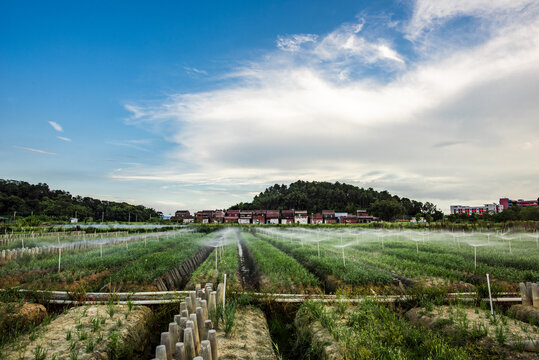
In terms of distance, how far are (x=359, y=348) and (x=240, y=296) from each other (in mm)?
3444

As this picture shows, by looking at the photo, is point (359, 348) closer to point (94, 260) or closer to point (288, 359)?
point (288, 359)

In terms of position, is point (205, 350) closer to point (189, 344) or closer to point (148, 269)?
point (189, 344)

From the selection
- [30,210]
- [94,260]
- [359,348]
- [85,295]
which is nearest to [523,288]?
[359,348]

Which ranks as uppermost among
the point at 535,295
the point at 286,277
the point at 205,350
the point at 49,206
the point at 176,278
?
the point at 49,206

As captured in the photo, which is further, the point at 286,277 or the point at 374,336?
the point at 286,277

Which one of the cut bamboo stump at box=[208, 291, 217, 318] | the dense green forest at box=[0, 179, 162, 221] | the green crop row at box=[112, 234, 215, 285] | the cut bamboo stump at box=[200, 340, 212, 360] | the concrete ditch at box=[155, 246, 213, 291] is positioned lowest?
the concrete ditch at box=[155, 246, 213, 291]

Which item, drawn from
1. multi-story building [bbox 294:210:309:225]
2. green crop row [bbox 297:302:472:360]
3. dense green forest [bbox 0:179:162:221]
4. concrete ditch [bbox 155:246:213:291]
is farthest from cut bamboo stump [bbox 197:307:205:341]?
multi-story building [bbox 294:210:309:225]

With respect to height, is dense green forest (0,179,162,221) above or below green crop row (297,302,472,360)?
above

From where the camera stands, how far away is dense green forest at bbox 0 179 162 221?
72.0m

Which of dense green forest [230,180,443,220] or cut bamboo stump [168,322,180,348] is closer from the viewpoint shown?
cut bamboo stump [168,322,180,348]

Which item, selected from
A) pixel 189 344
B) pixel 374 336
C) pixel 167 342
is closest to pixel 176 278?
pixel 167 342

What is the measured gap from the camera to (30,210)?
248ft

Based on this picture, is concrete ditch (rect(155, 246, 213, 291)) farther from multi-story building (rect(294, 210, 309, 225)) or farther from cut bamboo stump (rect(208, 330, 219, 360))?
multi-story building (rect(294, 210, 309, 225))

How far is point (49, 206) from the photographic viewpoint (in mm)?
75062
